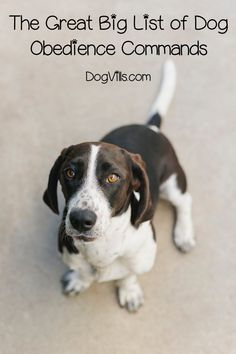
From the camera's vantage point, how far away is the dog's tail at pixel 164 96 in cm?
325

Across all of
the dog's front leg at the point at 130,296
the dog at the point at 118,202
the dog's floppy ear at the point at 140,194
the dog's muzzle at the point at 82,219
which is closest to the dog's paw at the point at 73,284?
the dog at the point at 118,202

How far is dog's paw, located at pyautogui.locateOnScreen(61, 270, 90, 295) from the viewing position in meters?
3.00

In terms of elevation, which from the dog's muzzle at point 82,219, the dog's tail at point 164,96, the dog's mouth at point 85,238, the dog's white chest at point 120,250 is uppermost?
the dog's tail at point 164,96

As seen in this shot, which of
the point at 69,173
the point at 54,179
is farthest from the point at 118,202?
the point at 54,179

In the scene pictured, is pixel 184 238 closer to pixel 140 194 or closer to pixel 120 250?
pixel 120 250

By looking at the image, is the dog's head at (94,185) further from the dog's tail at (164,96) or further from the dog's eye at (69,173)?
the dog's tail at (164,96)

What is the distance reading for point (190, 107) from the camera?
12.0ft

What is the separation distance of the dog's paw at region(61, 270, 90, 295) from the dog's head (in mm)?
905

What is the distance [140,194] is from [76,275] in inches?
37.8

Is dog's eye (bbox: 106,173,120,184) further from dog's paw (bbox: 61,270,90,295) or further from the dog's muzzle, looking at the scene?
dog's paw (bbox: 61,270,90,295)

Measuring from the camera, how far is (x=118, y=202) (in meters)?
2.12

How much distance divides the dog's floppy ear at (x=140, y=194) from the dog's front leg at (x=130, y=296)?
75 centimetres

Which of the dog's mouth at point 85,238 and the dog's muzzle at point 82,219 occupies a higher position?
the dog's muzzle at point 82,219

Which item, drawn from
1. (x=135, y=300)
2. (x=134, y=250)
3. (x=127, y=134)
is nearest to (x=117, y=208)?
(x=134, y=250)
